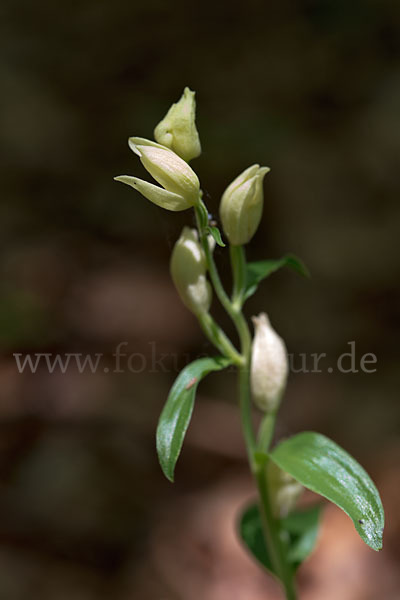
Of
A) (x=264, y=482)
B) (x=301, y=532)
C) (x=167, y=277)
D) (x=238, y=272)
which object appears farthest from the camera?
(x=167, y=277)

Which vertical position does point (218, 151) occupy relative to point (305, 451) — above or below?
above

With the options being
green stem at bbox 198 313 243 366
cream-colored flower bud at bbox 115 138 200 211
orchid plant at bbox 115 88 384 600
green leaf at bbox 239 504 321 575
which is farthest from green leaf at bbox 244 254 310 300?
green leaf at bbox 239 504 321 575

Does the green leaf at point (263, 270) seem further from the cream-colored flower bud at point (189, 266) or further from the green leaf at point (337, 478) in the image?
the green leaf at point (337, 478)

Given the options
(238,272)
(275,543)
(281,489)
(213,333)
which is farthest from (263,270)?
(275,543)

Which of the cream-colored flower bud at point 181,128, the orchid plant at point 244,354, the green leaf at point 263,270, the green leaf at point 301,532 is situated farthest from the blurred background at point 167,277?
the cream-colored flower bud at point 181,128

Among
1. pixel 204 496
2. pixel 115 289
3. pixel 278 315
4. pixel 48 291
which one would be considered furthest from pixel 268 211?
pixel 204 496

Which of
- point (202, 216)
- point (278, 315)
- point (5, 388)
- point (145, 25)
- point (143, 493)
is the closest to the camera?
point (202, 216)

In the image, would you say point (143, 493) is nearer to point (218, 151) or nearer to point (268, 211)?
point (268, 211)

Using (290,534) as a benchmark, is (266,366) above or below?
above

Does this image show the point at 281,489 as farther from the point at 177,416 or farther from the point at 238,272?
the point at 238,272
